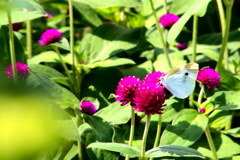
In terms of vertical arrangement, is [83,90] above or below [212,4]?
below

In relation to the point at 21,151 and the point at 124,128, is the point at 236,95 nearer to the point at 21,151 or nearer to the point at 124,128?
the point at 124,128

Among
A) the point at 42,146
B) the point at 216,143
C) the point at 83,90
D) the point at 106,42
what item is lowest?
the point at 216,143

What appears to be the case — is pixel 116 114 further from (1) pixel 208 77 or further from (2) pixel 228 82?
(2) pixel 228 82

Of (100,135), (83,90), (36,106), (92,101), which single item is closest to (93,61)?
(83,90)

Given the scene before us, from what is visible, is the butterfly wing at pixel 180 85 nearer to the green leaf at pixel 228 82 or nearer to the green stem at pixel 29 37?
the green leaf at pixel 228 82

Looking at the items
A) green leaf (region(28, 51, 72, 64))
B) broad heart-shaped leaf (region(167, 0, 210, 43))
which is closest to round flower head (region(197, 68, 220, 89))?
broad heart-shaped leaf (region(167, 0, 210, 43))

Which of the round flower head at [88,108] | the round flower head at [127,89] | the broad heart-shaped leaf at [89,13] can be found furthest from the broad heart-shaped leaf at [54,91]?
the broad heart-shaped leaf at [89,13]

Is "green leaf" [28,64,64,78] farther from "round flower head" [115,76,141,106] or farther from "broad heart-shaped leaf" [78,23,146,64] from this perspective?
"round flower head" [115,76,141,106]
